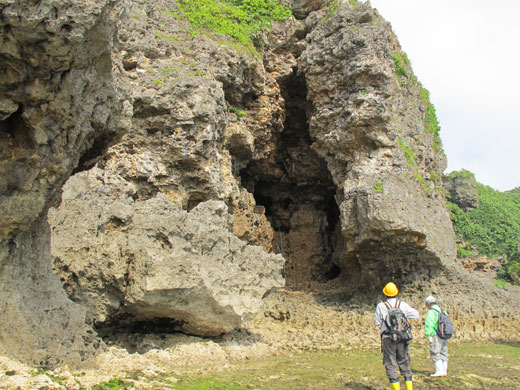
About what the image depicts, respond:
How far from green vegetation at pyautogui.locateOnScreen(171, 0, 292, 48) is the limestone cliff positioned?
40cm

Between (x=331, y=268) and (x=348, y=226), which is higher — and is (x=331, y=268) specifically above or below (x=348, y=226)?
below

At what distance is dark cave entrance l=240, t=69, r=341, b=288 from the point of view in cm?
1708

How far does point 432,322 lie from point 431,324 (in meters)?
0.04

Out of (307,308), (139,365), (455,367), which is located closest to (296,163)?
(307,308)

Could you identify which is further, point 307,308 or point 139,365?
point 307,308

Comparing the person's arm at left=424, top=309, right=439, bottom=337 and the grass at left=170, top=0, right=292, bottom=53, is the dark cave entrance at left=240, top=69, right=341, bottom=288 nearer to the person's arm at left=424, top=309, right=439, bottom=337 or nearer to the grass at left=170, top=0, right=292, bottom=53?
the grass at left=170, top=0, right=292, bottom=53

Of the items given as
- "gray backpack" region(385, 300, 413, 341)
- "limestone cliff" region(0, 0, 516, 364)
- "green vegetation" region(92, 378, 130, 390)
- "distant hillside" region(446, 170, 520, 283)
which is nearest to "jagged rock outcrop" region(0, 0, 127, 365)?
"limestone cliff" region(0, 0, 516, 364)

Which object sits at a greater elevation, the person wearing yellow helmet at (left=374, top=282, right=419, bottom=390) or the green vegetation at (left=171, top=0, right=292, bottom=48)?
the green vegetation at (left=171, top=0, right=292, bottom=48)

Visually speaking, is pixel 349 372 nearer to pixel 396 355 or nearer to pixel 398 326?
pixel 396 355

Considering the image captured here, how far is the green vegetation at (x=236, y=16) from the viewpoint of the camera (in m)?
13.2

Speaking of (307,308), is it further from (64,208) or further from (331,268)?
(64,208)

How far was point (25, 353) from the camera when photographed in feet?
16.3

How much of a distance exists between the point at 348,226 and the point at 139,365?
739 cm

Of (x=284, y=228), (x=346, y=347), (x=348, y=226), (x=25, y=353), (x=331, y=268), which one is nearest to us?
(x=25, y=353)
